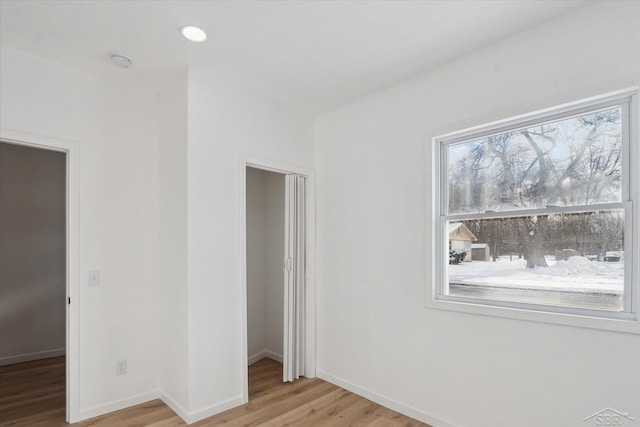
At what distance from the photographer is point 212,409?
2.72 m

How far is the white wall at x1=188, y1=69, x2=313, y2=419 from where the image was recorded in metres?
2.69

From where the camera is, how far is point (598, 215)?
199cm

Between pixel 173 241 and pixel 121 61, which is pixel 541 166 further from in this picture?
pixel 121 61

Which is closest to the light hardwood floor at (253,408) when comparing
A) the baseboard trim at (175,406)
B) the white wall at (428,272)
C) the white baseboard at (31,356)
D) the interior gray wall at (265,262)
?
the baseboard trim at (175,406)

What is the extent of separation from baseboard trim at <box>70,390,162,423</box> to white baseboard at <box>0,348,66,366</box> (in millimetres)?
Answer: 1973

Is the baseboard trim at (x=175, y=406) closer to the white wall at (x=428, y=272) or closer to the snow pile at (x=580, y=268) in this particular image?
the white wall at (x=428, y=272)

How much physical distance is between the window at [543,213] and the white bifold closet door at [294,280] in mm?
1404

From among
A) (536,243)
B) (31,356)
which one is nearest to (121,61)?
(536,243)

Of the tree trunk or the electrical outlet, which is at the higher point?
the tree trunk

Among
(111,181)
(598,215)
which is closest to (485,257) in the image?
(598,215)

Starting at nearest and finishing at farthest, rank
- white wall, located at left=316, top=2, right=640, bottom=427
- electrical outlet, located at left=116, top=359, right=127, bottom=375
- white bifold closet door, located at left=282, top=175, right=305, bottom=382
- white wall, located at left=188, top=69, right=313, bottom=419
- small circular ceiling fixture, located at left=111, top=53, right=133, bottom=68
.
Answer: white wall, located at left=316, top=2, right=640, bottom=427 < small circular ceiling fixture, located at left=111, top=53, right=133, bottom=68 < white wall, located at left=188, top=69, right=313, bottom=419 < electrical outlet, located at left=116, top=359, right=127, bottom=375 < white bifold closet door, located at left=282, top=175, right=305, bottom=382

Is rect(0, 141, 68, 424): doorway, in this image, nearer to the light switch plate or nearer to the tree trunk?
the light switch plate

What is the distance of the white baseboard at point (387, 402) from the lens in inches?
101

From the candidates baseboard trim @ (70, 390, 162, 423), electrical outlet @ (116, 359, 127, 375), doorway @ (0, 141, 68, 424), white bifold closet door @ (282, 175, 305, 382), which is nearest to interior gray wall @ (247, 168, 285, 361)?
white bifold closet door @ (282, 175, 305, 382)
